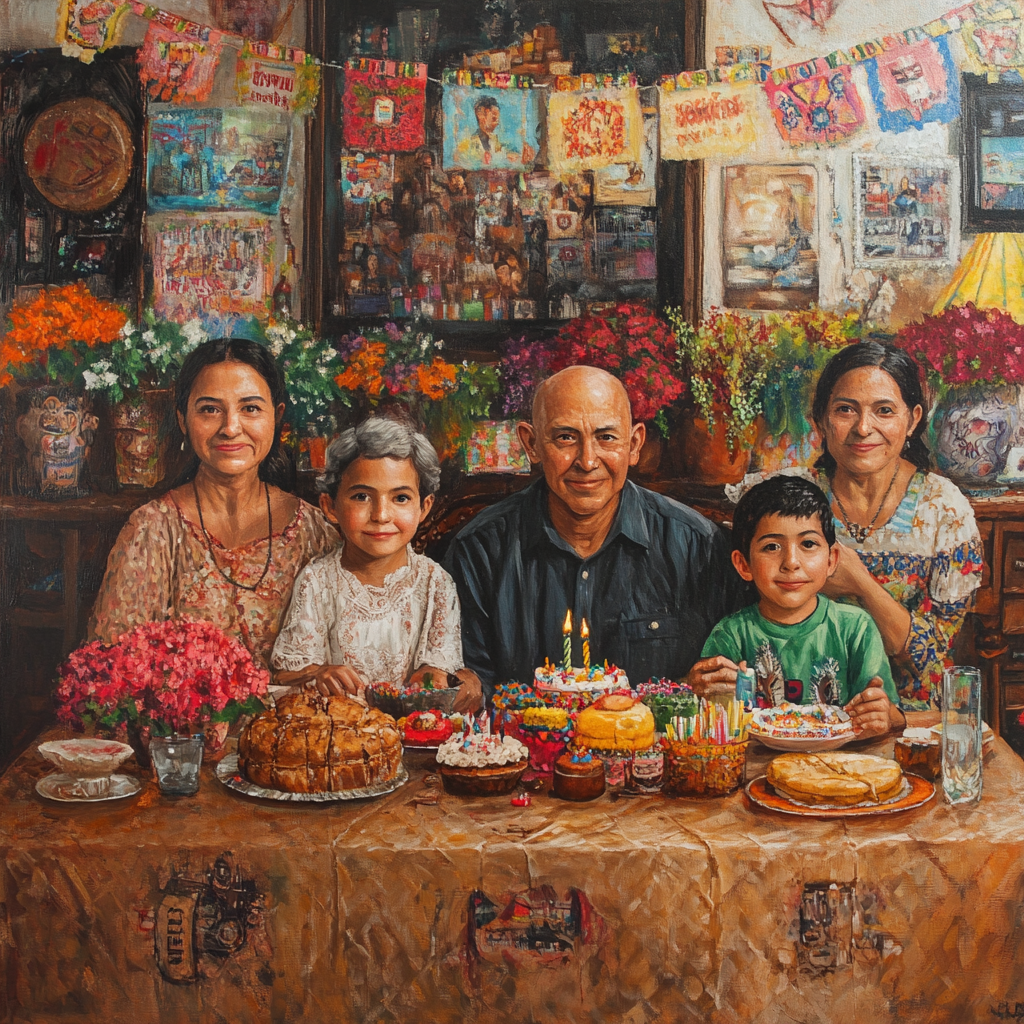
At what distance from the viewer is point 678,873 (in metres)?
2.14

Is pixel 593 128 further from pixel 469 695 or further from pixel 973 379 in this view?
pixel 469 695

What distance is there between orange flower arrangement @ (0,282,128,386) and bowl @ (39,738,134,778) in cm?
113

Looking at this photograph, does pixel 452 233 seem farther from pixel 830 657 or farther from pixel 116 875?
pixel 116 875

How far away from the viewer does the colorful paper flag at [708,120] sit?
9.92ft

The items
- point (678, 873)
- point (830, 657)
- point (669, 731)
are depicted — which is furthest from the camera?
point (830, 657)

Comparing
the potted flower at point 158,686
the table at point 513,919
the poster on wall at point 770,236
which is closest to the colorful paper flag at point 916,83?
the poster on wall at point 770,236

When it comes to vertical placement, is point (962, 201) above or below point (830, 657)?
above

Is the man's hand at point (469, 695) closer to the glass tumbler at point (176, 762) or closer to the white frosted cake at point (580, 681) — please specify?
the white frosted cake at point (580, 681)

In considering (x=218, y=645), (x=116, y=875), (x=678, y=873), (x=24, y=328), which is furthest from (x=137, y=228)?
(x=678, y=873)

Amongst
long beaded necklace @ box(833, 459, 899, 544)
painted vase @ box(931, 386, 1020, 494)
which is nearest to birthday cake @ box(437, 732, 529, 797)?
long beaded necklace @ box(833, 459, 899, 544)

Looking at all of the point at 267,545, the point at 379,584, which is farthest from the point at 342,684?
the point at 267,545

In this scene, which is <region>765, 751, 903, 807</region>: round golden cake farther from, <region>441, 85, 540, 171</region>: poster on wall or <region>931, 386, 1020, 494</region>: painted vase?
<region>441, 85, 540, 171</region>: poster on wall

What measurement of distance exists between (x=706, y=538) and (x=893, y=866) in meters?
1.13

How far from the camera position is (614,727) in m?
2.42
